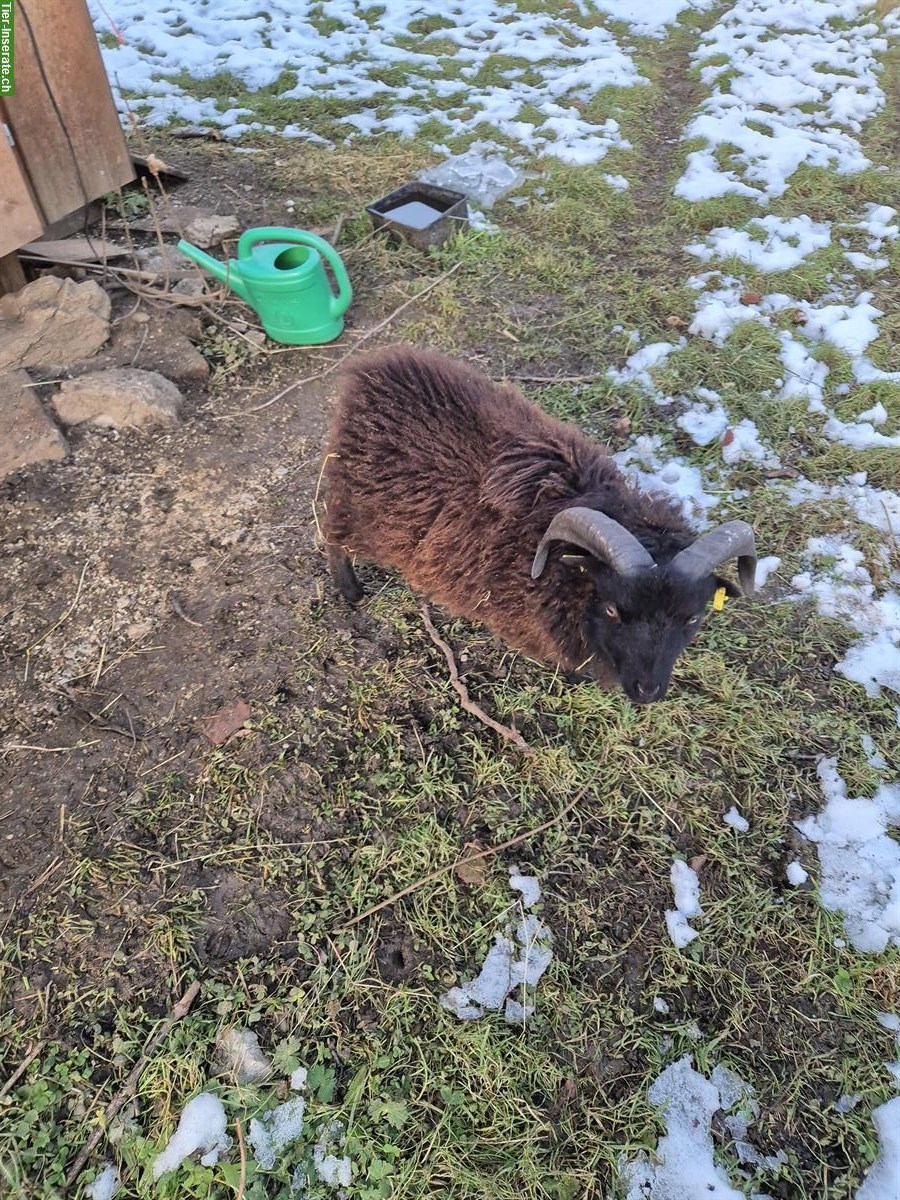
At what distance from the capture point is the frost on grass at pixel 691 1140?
82.2 inches

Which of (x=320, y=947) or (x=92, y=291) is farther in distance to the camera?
(x=92, y=291)

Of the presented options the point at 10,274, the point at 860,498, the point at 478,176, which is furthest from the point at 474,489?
the point at 478,176

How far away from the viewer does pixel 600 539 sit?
8.20 feet

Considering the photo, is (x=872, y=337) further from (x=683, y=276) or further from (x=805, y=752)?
(x=805, y=752)

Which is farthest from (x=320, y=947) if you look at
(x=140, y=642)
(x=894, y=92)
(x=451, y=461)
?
(x=894, y=92)

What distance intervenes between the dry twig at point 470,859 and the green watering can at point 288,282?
308cm

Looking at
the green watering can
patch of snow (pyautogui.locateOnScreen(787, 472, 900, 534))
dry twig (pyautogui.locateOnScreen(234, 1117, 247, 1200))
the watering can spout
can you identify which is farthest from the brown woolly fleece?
dry twig (pyautogui.locateOnScreen(234, 1117, 247, 1200))

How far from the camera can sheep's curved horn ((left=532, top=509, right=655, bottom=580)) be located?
246 centimetres

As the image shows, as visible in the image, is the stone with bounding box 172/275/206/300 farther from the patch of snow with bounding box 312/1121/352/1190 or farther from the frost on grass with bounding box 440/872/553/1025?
the patch of snow with bounding box 312/1121/352/1190

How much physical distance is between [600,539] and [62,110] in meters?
4.23

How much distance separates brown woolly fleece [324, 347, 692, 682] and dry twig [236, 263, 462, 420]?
1281 mm

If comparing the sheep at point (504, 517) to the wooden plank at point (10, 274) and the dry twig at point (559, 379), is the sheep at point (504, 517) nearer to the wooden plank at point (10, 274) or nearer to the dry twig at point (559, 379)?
the dry twig at point (559, 379)

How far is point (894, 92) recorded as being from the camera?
7.12 metres

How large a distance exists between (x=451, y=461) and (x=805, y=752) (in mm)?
1877
